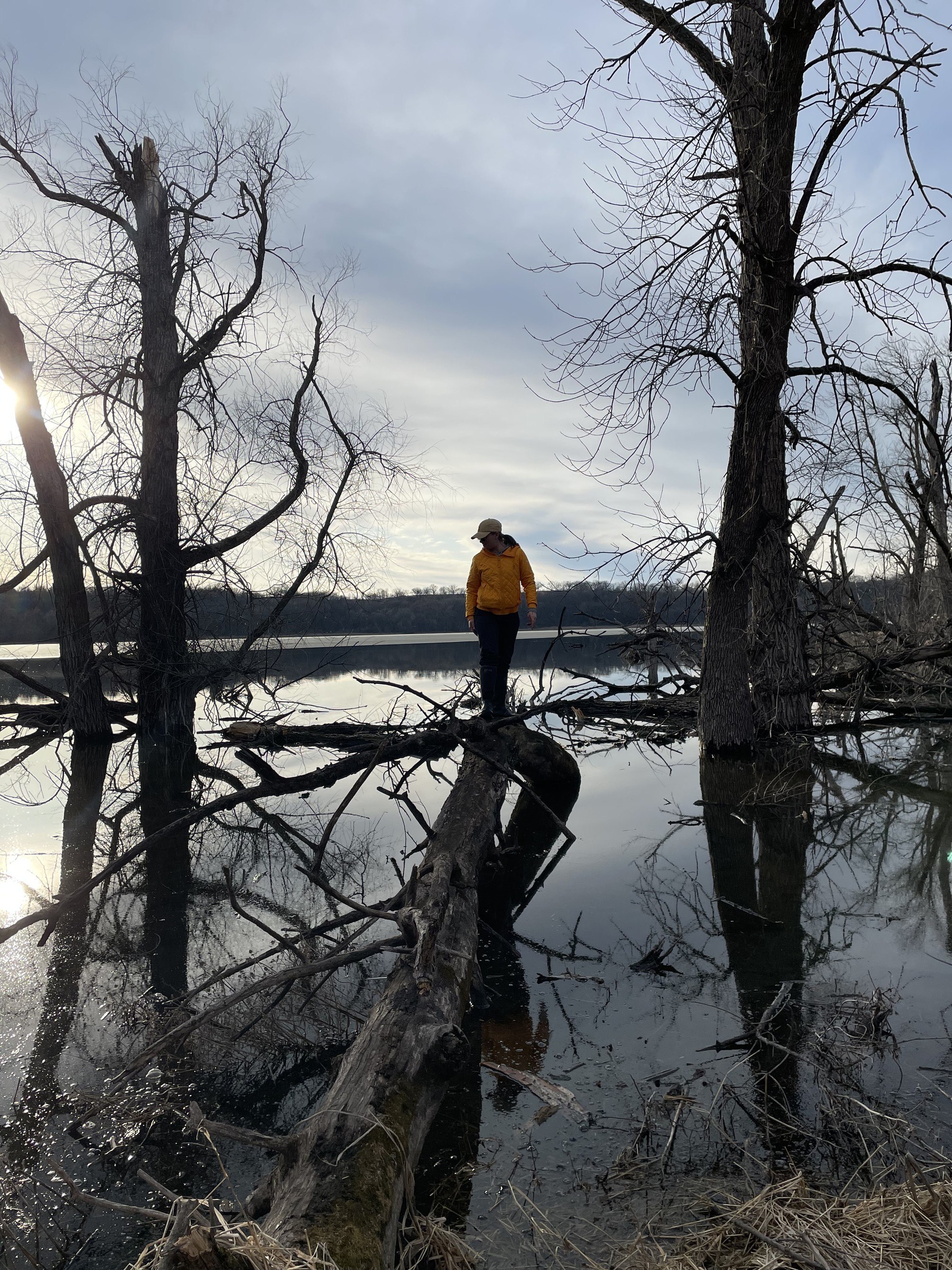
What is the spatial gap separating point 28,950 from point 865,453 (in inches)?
351

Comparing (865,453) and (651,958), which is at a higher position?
(865,453)

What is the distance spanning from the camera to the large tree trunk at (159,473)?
46.2 feet

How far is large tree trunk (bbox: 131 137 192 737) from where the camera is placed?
46.2 feet

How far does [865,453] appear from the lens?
9258 millimetres

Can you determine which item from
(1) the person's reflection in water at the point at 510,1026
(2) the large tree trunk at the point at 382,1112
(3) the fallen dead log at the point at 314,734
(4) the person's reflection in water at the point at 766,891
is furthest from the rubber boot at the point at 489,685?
(2) the large tree trunk at the point at 382,1112

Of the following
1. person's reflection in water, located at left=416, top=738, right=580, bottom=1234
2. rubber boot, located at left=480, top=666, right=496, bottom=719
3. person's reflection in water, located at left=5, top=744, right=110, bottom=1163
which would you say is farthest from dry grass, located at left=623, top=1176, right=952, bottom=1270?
rubber boot, located at left=480, top=666, right=496, bottom=719

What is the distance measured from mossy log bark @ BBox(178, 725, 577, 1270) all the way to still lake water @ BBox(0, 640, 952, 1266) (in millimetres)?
265

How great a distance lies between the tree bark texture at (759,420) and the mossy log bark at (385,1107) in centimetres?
653

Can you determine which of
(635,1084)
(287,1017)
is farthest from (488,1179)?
(287,1017)

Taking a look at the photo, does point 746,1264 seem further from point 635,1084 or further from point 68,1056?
point 68,1056

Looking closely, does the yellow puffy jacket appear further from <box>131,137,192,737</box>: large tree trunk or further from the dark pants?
<box>131,137,192,737</box>: large tree trunk

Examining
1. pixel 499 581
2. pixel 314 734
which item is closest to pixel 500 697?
pixel 499 581

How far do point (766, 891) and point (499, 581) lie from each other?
4.19 metres

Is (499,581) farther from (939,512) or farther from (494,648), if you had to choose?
(939,512)
